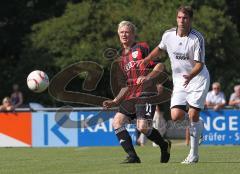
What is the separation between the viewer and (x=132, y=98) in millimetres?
12797

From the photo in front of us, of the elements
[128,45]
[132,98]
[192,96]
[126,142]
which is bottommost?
[126,142]

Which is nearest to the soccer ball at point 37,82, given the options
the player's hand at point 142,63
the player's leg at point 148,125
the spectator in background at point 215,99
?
the player's leg at point 148,125

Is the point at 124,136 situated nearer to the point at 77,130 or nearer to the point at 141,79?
the point at 141,79

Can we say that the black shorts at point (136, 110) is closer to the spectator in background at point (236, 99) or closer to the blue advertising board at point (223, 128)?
the blue advertising board at point (223, 128)

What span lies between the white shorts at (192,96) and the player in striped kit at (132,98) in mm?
539

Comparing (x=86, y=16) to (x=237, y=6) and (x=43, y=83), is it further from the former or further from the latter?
(x=43, y=83)

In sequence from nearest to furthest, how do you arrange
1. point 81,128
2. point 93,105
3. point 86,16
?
point 81,128 < point 93,105 < point 86,16

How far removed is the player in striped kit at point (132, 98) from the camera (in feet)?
41.2

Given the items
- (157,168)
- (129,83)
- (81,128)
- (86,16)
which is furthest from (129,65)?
(86,16)

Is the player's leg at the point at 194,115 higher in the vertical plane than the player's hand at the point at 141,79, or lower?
lower

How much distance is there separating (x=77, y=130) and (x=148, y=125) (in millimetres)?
10456

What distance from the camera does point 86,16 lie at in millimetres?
33781

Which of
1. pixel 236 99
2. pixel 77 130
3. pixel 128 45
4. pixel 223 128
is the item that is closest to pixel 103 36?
pixel 236 99

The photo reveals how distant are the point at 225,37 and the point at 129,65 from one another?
21.9 meters
